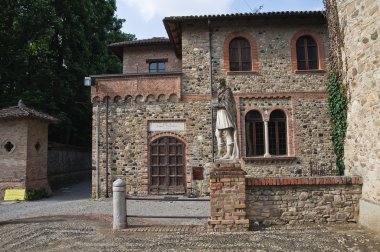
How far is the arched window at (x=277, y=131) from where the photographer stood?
45.6 ft

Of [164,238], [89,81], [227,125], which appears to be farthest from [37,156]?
[227,125]

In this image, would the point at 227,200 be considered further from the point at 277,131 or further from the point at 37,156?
the point at 37,156

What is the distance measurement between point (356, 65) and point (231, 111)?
304 centimetres

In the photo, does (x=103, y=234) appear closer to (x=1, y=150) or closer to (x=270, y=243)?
(x=270, y=243)

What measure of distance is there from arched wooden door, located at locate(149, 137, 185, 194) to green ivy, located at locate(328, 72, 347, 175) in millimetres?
6325

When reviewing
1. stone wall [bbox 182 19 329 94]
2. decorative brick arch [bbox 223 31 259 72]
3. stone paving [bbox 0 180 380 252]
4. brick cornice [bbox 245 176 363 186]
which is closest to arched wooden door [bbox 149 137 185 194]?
Answer: stone wall [bbox 182 19 329 94]

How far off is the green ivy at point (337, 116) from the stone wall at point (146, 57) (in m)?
8.11

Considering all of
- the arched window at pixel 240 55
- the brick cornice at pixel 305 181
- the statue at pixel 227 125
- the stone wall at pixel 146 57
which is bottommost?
the brick cornice at pixel 305 181

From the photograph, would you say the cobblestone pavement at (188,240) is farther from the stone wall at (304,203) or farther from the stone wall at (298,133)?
the stone wall at (298,133)

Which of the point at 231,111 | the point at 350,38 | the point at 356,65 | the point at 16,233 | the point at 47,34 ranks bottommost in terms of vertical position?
the point at 16,233

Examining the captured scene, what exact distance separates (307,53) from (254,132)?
4.33m

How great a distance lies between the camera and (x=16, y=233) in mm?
7305

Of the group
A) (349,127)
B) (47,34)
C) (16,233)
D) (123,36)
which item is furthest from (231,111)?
(123,36)

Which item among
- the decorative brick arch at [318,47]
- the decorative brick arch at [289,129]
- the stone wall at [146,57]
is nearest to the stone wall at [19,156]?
the stone wall at [146,57]
